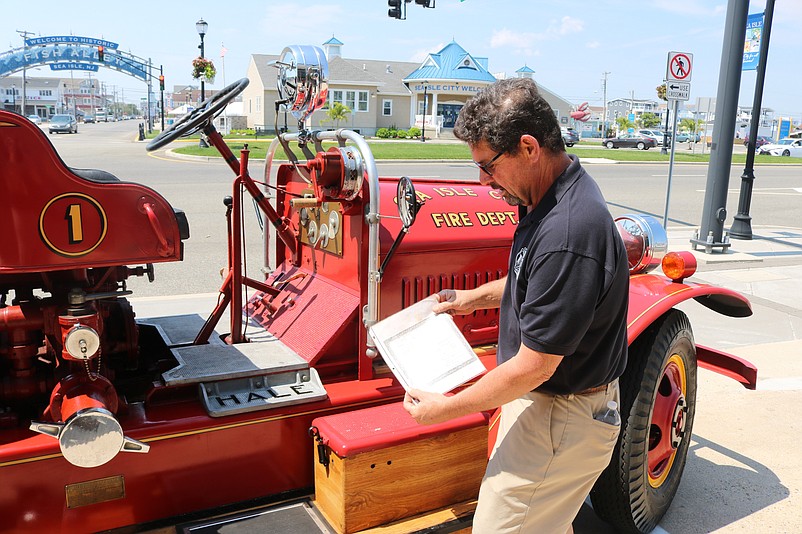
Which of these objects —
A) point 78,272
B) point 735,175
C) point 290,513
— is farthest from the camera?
point 735,175

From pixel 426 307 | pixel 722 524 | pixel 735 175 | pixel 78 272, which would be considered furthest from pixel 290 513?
pixel 735 175

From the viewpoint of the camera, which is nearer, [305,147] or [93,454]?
[93,454]

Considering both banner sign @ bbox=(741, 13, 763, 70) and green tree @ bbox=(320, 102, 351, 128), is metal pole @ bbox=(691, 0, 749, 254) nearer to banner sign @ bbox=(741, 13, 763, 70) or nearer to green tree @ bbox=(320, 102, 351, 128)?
banner sign @ bbox=(741, 13, 763, 70)

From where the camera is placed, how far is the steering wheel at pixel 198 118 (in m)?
2.71

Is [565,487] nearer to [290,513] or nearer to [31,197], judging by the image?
[290,513]

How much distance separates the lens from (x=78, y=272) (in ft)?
7.19

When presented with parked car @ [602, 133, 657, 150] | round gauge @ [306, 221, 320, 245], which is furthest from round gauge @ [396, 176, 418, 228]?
parked car @ [602, 133, 657, 150]

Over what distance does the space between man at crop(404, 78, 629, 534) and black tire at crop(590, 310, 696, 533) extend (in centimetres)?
81

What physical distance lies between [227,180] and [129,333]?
13.0 metres

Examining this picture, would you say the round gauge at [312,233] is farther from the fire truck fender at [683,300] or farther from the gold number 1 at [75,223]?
the fire truck fender at [683,300]

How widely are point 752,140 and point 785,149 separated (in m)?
36.3

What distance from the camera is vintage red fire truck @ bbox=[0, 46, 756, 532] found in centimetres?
207

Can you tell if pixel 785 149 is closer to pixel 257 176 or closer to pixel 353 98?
pixel 353 98

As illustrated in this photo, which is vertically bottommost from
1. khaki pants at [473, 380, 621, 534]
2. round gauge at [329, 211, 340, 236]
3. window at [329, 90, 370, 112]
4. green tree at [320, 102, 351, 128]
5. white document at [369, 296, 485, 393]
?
khaki pants at [473, 380, 621, 534]
